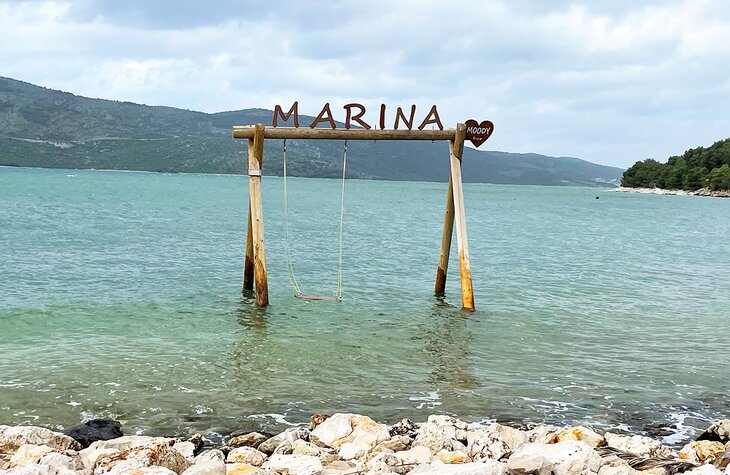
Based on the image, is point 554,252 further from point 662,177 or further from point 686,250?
point 662,177

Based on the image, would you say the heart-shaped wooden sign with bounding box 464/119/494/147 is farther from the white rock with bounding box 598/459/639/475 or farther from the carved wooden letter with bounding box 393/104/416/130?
the white rock with bounding box 598/459/639/475

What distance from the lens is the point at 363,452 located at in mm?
8109

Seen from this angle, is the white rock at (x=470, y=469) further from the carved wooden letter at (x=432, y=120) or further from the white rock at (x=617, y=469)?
the carved wooden letter at (x=432, y=120)

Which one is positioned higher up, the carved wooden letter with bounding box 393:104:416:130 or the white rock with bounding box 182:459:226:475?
the carved wooden letter with bounding box 393:104:416:130

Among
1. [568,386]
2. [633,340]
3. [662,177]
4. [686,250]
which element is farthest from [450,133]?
[662,177]

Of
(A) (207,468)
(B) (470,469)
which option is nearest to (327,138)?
(A) (207,468)

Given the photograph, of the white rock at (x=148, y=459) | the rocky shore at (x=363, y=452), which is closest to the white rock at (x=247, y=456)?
the rocky shore at (x=363, y=452)

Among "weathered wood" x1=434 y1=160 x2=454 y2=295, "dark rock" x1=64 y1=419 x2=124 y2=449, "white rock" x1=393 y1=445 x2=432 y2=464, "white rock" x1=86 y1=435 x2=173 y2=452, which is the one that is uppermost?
"weathered wood" x1=434 y1=160 x2=454 y2=295

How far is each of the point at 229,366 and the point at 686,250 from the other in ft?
107

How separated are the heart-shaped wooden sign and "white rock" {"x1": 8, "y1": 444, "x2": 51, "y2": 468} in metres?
12.1

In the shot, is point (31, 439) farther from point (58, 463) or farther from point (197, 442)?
point (197, 442)

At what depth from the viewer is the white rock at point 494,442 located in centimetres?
795

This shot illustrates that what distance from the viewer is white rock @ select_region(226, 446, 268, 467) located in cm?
783

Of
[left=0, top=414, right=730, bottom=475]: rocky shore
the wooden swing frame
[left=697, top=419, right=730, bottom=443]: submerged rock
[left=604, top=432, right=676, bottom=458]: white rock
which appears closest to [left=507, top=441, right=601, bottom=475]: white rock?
[left=0, top=414, right=730, bottom=475]: rocky shore
